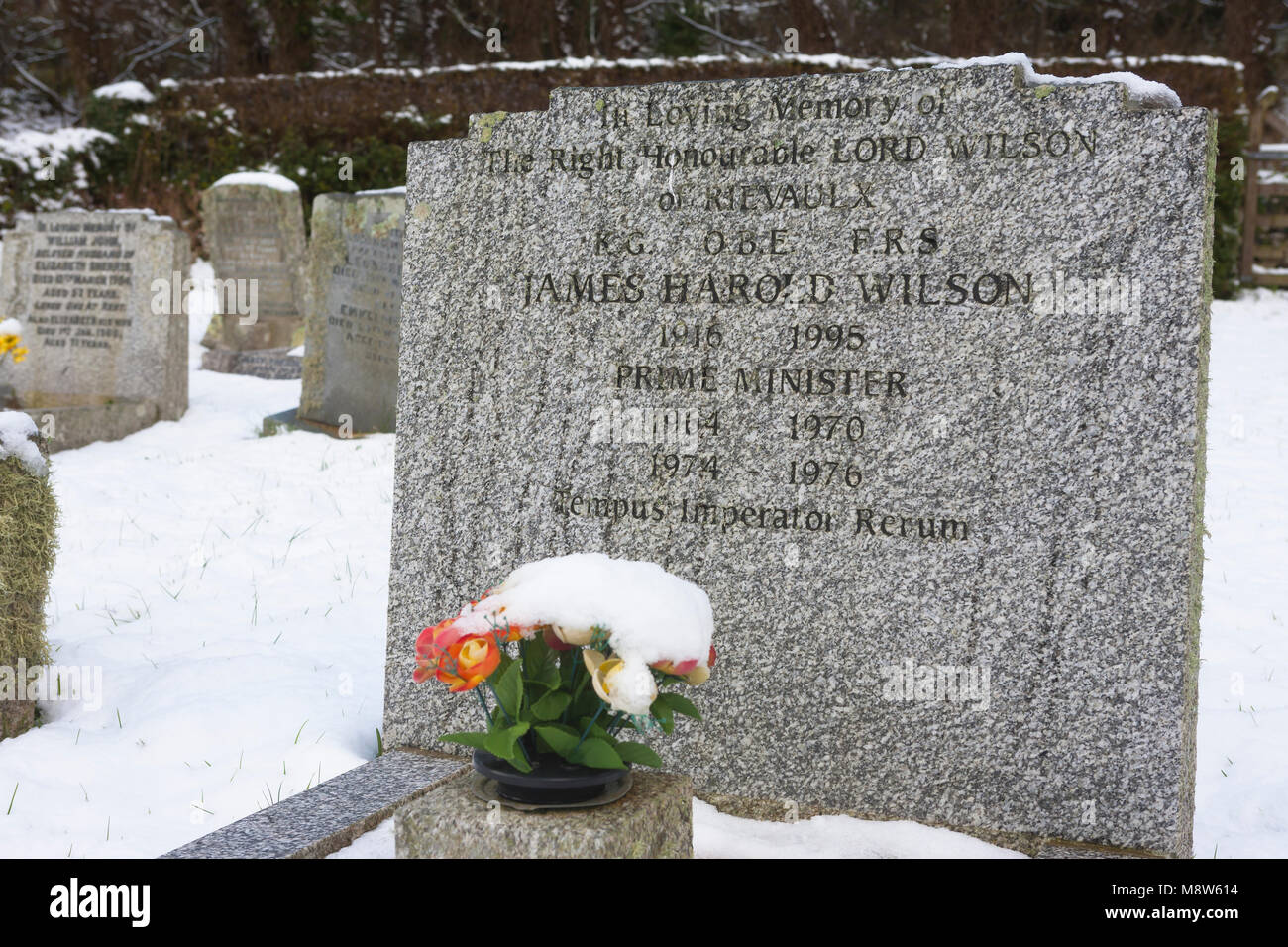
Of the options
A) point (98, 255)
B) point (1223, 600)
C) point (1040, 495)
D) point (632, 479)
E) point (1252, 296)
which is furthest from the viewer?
point (1252, 296)

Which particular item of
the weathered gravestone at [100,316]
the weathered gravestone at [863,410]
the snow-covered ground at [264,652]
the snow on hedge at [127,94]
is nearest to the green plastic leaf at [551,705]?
the snow-covered ground at [264,652]

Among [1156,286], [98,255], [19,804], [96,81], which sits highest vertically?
[96,81]

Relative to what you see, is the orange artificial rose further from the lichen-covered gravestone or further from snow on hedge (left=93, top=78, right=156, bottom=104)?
snow on hedge (left=93, top=78, right=156, bottom=104)

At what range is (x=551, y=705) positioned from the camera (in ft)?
6.26

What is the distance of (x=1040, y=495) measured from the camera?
2.45 meters

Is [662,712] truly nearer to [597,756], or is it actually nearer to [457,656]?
[597,756]

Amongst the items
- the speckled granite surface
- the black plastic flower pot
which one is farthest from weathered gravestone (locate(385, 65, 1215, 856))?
the black plastic flower pot

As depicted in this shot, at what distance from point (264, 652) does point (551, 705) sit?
220 centimetres

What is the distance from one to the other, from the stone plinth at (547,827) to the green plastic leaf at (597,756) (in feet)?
0.31

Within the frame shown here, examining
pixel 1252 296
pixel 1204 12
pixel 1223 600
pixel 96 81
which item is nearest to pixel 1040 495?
pixel 1223 600

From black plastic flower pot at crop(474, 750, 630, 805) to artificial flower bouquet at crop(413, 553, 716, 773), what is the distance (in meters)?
0.02

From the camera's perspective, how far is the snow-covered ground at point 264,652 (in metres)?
2.76
